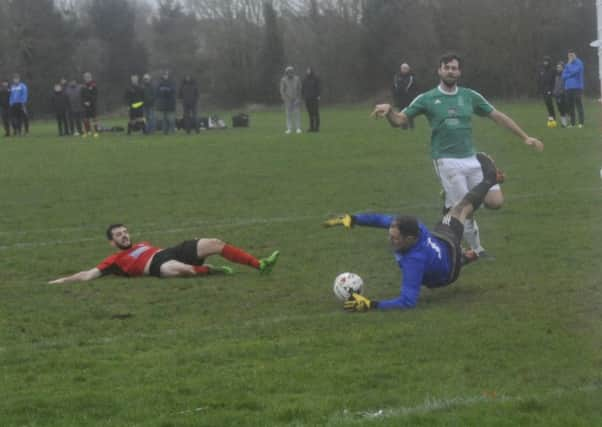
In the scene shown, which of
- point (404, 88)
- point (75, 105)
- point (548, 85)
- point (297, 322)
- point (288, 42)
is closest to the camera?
point (297, 322)

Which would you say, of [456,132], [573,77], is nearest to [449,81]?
[456,132]

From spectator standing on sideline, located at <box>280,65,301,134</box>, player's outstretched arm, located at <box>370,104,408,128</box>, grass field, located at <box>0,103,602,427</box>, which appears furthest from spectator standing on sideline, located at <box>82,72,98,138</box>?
player's outstretched arm, located at <box>370,104,408,128</box>

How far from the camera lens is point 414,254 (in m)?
8.46

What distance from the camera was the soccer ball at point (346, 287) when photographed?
865cm

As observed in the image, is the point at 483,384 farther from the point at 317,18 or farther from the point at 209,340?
the point at 317,18

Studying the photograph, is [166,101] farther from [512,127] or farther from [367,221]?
[367,221]

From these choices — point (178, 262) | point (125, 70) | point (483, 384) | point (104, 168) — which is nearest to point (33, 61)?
point (125, 70)

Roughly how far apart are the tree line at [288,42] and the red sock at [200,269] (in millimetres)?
46723

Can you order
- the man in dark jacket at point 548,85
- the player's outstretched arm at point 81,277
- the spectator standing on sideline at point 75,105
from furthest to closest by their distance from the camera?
the spectator standing on sideline at point 75,105
the man in dark jacket at point 548,85
the player's outstretched arm at point 81,277

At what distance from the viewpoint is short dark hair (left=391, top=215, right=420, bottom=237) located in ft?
27.7

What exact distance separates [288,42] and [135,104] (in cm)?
4111

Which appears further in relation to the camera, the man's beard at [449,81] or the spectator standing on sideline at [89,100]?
the spectator standing on sideline at [89,100]

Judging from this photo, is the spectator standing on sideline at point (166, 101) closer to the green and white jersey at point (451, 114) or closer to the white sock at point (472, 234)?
the green and white jersey at point (451, 114)

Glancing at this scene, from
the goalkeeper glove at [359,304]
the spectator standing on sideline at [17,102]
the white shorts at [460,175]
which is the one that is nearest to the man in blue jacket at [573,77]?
the spectator standing on sideline at [17,102]
